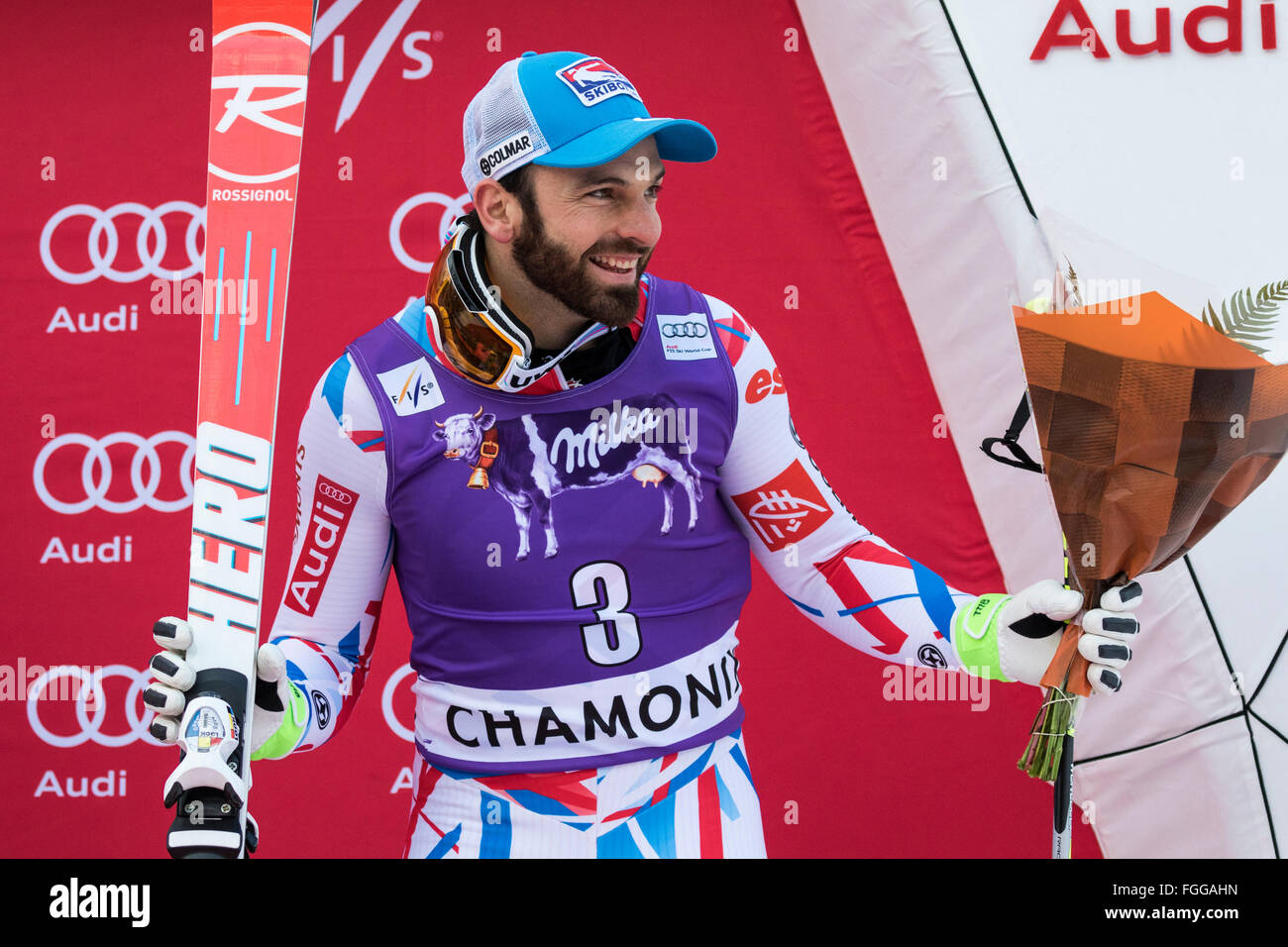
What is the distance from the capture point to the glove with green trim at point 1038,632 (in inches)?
58.3

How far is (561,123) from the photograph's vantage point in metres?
1.63

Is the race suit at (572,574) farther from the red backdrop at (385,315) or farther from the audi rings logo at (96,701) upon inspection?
the audi rings logo at (96,701)

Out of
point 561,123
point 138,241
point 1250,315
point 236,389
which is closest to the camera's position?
point 1250,315

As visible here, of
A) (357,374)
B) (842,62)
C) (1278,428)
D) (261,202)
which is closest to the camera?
(1278,428)

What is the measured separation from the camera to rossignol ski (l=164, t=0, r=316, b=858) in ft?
Result: 4.39

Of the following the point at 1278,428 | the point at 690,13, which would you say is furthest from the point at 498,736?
the point at 690,13

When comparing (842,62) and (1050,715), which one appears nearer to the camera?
(1050,715)

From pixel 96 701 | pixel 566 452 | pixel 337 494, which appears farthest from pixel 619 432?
pixel 96 701

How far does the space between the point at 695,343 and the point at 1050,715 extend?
680 mm

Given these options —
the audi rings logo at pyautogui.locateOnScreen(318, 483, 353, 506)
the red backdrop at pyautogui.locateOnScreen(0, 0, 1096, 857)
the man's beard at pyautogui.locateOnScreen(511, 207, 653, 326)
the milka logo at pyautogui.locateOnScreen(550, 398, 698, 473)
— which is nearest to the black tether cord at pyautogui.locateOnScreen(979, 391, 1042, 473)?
the milka logo at pyautogui.locateOnScreen(550, 398, 698, 473)

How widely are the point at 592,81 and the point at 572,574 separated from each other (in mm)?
659

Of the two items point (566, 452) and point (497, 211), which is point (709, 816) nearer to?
point (566, 452)
